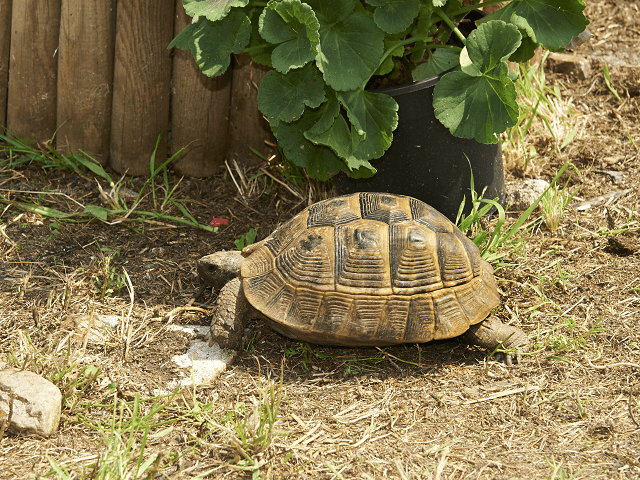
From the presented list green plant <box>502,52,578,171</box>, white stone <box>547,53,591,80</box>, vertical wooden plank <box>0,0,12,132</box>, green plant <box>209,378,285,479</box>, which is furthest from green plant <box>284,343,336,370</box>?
white stone <box>547,53,591,80</box>

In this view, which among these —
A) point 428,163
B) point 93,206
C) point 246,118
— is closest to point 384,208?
point 428,163

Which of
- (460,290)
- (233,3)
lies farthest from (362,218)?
(233,3)

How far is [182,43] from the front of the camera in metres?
3.36

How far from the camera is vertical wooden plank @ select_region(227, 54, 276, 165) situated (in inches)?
159

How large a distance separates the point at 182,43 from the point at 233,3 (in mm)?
485

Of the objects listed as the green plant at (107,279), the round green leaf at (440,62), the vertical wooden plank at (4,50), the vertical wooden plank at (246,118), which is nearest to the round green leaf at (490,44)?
the round green leaf at (440,62)

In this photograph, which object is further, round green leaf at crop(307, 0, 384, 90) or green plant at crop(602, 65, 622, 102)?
green plant at crop(602, 65, 622, 102)

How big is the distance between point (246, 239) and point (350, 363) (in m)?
1.11

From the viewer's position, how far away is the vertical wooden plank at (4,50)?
3.93 m

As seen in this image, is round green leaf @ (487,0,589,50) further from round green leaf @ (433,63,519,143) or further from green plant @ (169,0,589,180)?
round green leaf @ (433,63,519,143)

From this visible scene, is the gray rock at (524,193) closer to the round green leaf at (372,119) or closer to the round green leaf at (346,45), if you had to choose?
the round green leaf at (372,119)

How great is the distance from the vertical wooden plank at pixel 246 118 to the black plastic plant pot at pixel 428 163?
78 cm

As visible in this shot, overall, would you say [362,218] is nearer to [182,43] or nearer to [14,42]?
[182,43]

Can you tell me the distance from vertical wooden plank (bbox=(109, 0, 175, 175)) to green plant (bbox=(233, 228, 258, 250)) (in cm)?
102
